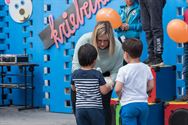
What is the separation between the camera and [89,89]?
4957 millimetres

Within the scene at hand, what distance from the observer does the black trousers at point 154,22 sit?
686cm

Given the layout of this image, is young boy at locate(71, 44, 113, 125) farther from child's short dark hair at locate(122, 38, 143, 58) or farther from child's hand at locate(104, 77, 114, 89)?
child's short dark hair at locate(122, 38, 143, 58)

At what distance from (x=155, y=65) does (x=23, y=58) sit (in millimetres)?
4171

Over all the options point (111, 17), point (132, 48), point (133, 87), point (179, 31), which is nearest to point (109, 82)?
point (133, 87)

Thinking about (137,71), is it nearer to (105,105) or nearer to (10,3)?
(105,105)

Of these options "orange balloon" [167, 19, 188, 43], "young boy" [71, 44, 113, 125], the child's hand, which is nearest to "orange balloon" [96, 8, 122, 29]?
"orange balloon" [167, 19, 188, 43]

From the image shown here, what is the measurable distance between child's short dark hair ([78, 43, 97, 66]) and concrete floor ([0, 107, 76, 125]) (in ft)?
11.9

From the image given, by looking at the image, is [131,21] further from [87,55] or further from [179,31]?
[87,55]

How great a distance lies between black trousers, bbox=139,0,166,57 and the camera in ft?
22.5

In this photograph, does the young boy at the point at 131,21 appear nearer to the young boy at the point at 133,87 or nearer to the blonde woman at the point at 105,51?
the blonde woman at the point at 105,51

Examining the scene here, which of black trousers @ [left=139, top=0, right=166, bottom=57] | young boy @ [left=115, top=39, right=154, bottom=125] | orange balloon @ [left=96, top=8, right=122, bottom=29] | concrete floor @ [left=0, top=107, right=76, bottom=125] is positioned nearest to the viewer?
young boy @ [left=115, top=39, right=154, bottom=125]

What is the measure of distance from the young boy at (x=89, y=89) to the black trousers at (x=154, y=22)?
6.77ft

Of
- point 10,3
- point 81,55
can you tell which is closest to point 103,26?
point 81,55

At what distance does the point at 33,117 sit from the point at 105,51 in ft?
13.7
